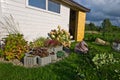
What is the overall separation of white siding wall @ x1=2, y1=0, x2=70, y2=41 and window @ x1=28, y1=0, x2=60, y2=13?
0.25 m

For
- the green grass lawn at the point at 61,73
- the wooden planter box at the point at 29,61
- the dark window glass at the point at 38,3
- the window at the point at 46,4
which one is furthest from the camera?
the window at the point at 46,4

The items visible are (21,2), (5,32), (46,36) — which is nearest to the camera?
(5,32)

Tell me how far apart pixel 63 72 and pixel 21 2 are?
3.88 metres

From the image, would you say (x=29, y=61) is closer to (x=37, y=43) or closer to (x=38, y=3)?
(x=37, y=43)

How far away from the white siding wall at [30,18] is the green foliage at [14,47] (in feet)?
3.59

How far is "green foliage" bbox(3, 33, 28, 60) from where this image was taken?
633cm

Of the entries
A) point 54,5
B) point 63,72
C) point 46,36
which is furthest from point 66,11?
point 63,72

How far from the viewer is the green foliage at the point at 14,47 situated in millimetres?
6332

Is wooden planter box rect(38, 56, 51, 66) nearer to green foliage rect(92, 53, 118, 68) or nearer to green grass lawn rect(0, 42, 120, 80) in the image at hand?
green grass lawn rect(0, 42, 120, 80)

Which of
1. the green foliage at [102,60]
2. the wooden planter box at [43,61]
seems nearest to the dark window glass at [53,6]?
the wooden planter box at [43,61]

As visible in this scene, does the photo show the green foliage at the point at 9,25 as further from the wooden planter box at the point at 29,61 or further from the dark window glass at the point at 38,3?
the wooden planter box at the point at 29,61

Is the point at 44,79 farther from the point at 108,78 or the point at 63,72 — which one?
the point at 108,78

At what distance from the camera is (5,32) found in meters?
7.07

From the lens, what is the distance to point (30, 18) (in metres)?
8.44
